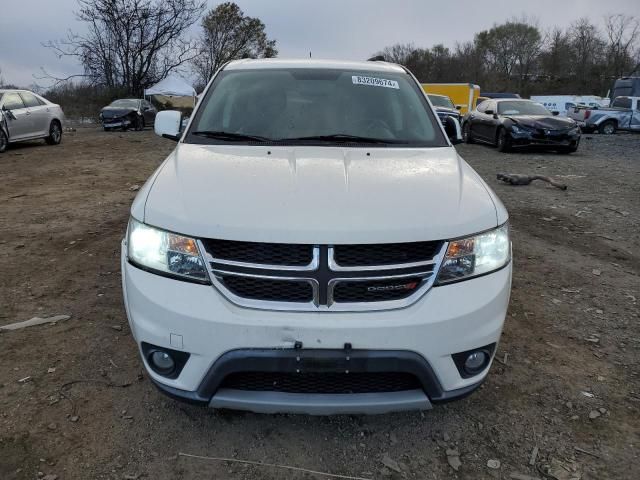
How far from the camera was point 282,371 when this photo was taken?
2.00 metres

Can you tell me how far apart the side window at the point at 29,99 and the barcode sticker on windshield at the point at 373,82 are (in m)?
12.8

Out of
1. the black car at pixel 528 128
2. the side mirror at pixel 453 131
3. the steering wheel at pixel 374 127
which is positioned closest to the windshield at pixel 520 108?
the black car at pixel 528 128

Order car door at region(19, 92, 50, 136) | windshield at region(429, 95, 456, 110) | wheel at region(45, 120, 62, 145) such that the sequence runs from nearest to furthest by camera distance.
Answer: car door at region(19, 92, 50, 136), wheel at region(45, 120, 62, 145), windshield at region(429, 95, 456, 110)

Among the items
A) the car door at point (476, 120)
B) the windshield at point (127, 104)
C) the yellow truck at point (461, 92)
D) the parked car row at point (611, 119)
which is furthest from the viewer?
the yellow truck at point (461, 92)

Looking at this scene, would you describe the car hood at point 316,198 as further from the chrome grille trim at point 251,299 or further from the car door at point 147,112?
the car door at point 147,112

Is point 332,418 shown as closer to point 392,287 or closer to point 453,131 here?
point 392,287

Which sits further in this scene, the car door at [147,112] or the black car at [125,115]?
the car door at [147,112]

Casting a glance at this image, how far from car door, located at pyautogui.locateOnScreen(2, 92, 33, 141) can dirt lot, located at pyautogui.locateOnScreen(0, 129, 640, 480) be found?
918 cm

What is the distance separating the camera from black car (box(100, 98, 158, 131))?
22328 mm

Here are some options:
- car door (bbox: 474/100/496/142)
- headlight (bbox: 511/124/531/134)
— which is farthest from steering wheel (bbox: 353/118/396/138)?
car door (bbox: 474/100/496/142)

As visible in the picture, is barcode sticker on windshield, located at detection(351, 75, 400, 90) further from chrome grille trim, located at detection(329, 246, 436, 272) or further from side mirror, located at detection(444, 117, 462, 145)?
chrome grille trim, located at detection(329, 246, 436, 272)

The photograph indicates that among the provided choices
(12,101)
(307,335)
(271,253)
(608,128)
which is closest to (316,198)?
(271,253)

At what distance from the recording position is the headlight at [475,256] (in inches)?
84.7

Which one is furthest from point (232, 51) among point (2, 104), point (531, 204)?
point (531, 204)
